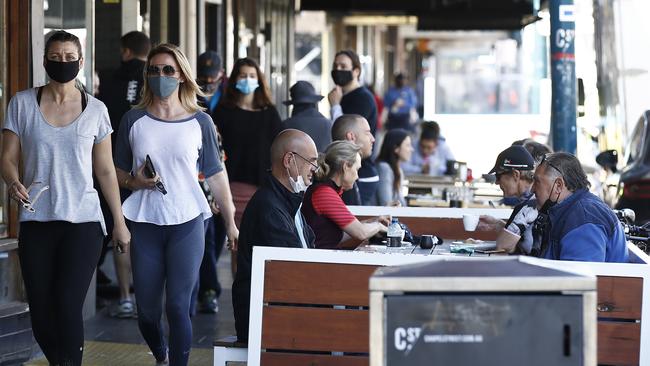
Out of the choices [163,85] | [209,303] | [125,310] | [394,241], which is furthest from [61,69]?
[209,303]

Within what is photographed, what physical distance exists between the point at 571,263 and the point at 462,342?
145 centimetres

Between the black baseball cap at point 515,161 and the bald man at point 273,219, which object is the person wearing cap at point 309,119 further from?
the bald man at point 273,219

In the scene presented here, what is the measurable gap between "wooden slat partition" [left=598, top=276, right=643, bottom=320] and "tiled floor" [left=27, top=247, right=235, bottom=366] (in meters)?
3.22

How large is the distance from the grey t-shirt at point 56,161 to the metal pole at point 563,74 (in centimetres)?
488

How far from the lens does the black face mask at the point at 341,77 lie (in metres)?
10.2

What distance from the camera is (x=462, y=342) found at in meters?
3.73

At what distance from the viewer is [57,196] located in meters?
6.22

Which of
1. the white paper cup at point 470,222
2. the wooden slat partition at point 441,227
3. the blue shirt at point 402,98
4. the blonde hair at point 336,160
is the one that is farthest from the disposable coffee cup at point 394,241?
the blue shirt at point 402,98

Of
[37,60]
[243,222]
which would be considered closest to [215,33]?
[37,60]

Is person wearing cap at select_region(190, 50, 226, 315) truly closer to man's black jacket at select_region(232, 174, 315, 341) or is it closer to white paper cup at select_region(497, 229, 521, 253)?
white paper cup at select_region(497, 229, 521, 253)

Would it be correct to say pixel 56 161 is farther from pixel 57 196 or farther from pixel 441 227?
pixel 441 227

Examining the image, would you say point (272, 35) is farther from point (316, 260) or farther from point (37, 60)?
point (316, 260)

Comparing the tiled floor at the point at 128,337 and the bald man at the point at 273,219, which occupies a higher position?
the bald man at the point at 273,219

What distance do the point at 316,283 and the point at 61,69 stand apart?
174cm
